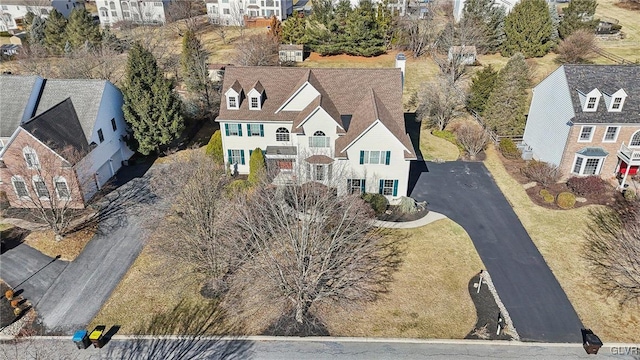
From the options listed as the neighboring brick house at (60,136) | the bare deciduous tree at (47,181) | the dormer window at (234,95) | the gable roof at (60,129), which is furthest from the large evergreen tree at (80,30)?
the dormer window at (234,95)

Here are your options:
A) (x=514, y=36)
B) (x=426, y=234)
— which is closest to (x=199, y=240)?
(x=426, y=234)

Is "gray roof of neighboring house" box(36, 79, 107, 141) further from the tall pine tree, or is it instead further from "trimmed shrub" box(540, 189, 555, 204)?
"trimmed shrub" box(540, 189, 555, 204)

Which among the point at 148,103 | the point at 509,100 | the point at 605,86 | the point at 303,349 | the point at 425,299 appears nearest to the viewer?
the point at 303,349

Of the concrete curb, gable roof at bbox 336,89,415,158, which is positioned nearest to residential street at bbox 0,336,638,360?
the concrete curb

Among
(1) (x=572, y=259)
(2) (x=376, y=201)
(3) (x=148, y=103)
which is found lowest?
(1) (x=572, y=259)

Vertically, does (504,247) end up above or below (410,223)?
below

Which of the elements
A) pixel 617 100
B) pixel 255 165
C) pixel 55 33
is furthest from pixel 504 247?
pixel 55 33

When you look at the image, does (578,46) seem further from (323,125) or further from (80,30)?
(80,30)

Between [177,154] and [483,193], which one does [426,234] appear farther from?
[177,154]
